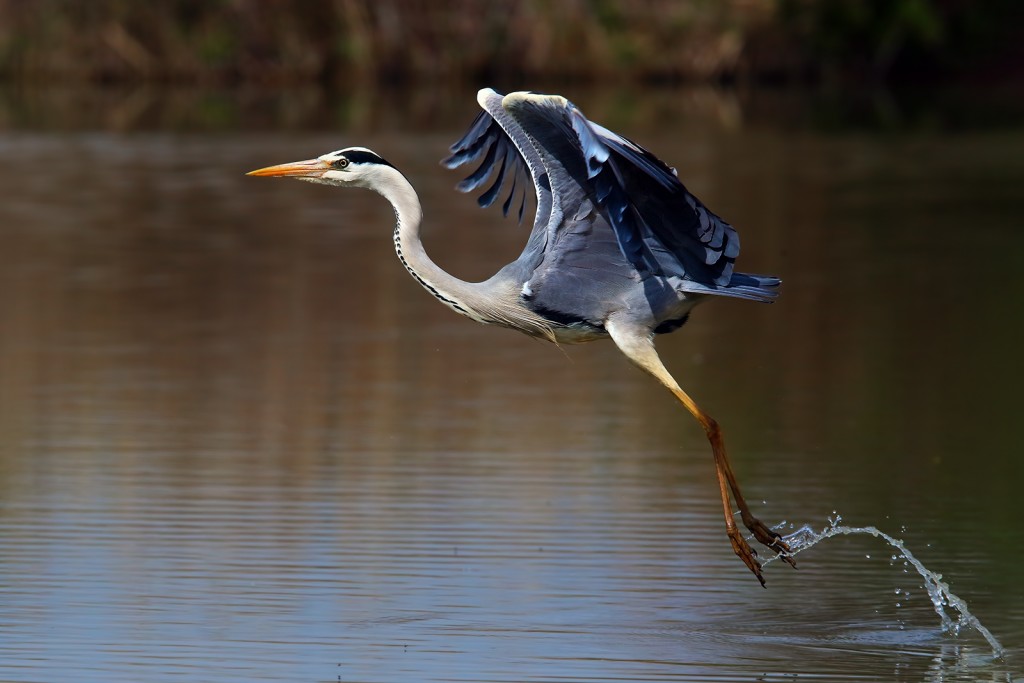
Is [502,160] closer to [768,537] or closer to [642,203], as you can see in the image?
[642,203]

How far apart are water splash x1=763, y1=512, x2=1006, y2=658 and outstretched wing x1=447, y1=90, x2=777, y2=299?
967mm

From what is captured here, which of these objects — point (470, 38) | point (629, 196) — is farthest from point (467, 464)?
point (470, 38)

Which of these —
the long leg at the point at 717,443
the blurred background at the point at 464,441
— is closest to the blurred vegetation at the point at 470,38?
the blurred background at the point at 464,441

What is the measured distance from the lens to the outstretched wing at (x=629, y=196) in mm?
7078

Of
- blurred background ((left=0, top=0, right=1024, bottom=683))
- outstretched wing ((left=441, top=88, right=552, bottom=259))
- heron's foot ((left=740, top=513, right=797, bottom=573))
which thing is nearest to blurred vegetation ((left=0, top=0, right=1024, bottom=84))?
blurred background ((left=0, top=0, right=1024, bottom=683))

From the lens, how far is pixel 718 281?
25.5 ft

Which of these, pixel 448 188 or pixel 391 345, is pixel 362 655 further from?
pixel 448 188

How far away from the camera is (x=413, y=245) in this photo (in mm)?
7488

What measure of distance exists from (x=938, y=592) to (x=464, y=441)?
317 cm

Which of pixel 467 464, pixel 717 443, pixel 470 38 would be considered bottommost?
pixel 470 38

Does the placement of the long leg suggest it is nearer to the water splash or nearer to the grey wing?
the water splash

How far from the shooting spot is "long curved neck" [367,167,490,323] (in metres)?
7.43

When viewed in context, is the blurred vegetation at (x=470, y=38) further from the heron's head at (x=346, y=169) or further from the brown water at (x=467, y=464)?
the heron's head at (x=346, y=169)

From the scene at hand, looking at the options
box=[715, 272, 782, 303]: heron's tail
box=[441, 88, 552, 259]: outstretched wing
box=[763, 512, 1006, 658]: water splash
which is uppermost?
box=[441, 88, 552, 259]: outstretched wing
